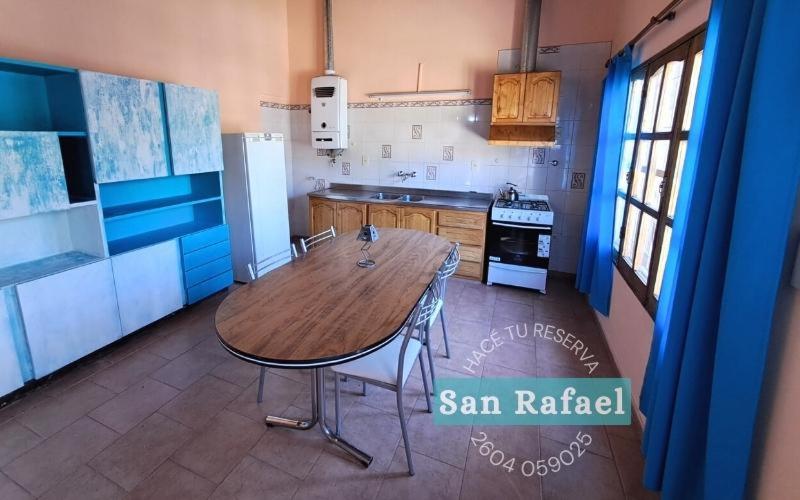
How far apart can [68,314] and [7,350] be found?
Result: 32 centimetres

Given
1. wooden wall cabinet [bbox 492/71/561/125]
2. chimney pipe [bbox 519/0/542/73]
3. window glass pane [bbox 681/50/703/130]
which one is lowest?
window glass pane [bbox 681/50/703/130]

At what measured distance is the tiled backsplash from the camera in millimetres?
3764

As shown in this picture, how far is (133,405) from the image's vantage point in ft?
7.01

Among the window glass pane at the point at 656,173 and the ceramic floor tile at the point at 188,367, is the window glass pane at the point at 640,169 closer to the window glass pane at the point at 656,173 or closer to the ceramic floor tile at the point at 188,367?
the window glass pane at the point at 656,173

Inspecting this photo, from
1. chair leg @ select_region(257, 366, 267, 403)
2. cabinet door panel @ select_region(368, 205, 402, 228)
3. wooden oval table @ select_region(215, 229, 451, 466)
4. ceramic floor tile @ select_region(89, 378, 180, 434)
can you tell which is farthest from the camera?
cabinet door panel @ select_region(368, 205, 402, 228)

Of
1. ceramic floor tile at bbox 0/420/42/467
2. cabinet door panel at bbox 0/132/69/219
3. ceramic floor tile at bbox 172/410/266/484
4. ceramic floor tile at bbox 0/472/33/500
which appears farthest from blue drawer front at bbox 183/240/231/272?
ceramic floor tile at bbox 0/472/33/500

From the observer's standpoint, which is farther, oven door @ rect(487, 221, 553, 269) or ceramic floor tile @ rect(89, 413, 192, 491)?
oven door @ rect(487, 221, 553, 269)

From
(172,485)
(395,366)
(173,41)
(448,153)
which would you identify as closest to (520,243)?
(448,153)

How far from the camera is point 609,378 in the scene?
2.43 meters

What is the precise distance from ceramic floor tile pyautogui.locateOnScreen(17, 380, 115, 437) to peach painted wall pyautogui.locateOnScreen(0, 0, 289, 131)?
2.07m

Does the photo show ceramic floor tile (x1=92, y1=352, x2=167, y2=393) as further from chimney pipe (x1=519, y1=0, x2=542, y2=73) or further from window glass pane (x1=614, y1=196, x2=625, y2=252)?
chimney pipe (x1=519, y1=0, x2=542, y2=73)

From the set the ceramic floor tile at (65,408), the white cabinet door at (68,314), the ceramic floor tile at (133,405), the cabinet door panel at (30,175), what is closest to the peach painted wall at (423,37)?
the cabinet door panel at (30,175)

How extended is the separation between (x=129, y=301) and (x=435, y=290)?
224 centimetres

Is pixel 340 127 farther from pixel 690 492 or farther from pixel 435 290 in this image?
pixel 690 492
